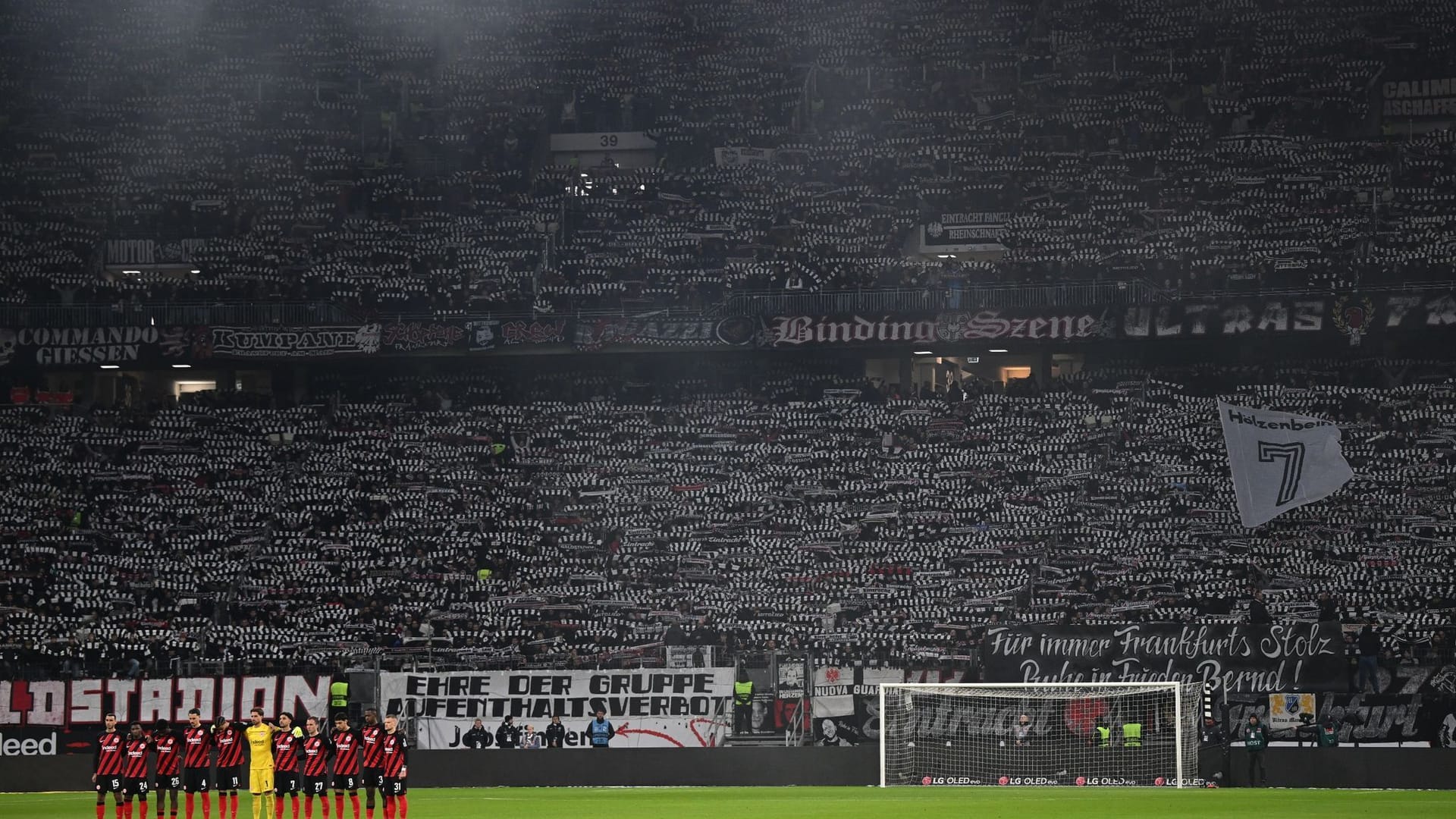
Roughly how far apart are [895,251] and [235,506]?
18.5m

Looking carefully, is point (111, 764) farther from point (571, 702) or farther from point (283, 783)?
point (571, 702)

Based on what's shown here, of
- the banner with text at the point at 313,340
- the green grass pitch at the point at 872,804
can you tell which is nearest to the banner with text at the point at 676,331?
the banner with text at the point at 313,340

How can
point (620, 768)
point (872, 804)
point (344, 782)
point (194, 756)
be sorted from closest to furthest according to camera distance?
point (344, 782)
point (194, 756)
point (872, 804)
point (620, 768)

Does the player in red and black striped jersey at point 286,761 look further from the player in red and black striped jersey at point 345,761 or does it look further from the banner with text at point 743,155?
the banner with text at point 743,155

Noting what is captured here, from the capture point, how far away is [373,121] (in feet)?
170

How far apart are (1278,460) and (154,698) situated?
25611 millimetres

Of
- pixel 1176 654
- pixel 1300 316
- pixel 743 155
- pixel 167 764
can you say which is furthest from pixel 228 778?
pixel 743 155

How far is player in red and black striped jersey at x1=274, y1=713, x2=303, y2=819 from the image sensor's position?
21656 millimetres

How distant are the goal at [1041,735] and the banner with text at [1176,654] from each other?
184 centimetres

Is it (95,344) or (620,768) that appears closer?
(620,768)

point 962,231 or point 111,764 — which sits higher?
point 962,231

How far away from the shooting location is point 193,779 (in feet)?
75.9

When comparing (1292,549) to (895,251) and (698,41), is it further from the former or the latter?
(698,41)

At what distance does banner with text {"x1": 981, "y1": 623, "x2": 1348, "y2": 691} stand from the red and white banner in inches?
531
